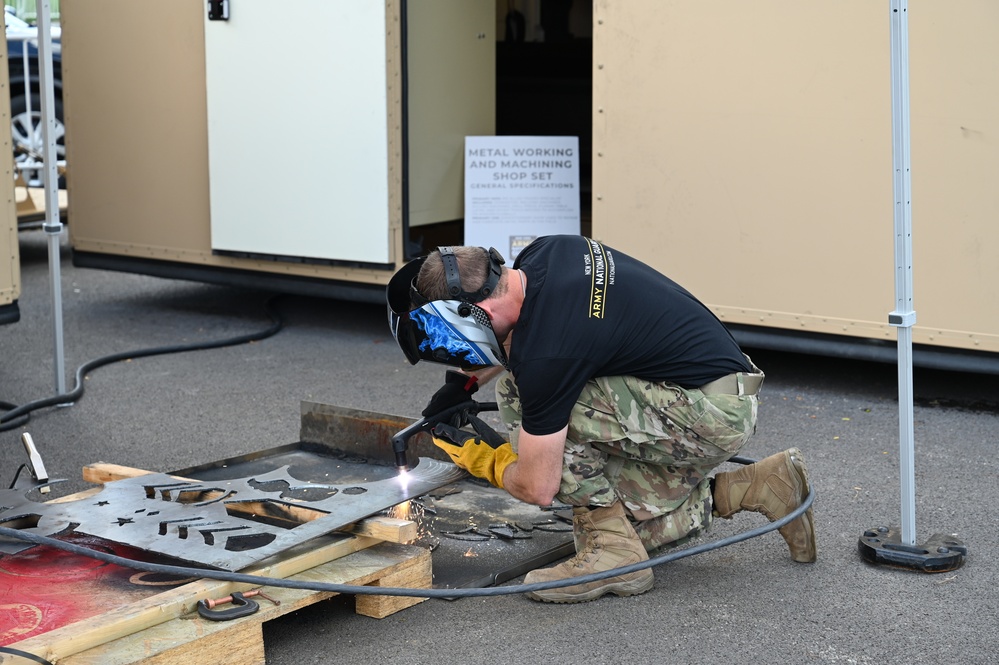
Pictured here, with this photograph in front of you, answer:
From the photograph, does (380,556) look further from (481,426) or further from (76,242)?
(76,242)

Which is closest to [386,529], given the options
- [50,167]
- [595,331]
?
[595,331]

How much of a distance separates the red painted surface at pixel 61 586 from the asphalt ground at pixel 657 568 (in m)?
0.42

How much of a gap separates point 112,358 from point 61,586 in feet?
11.8

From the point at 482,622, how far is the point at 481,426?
23.2 inches

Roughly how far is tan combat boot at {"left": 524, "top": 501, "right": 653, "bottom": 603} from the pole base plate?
745mm

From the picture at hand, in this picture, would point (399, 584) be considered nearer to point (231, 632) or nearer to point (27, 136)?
point (231, 632)

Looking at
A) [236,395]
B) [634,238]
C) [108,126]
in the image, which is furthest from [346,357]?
[108,126]

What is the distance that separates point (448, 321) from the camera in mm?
3197

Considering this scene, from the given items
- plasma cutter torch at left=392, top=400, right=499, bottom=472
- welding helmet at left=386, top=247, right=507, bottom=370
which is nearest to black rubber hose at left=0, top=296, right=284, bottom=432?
plasma cutter torch at left=392, top=400, right=499, bottom=472

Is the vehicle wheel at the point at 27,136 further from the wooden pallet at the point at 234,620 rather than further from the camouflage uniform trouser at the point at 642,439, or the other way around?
the camouflage uniform trouser at the point at 642,439

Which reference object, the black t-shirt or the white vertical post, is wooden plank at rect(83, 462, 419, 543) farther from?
the white vertical post

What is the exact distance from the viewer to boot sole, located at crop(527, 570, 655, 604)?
3.37 m

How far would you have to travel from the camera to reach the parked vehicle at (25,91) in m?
10.4

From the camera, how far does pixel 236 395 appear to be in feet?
19.4
